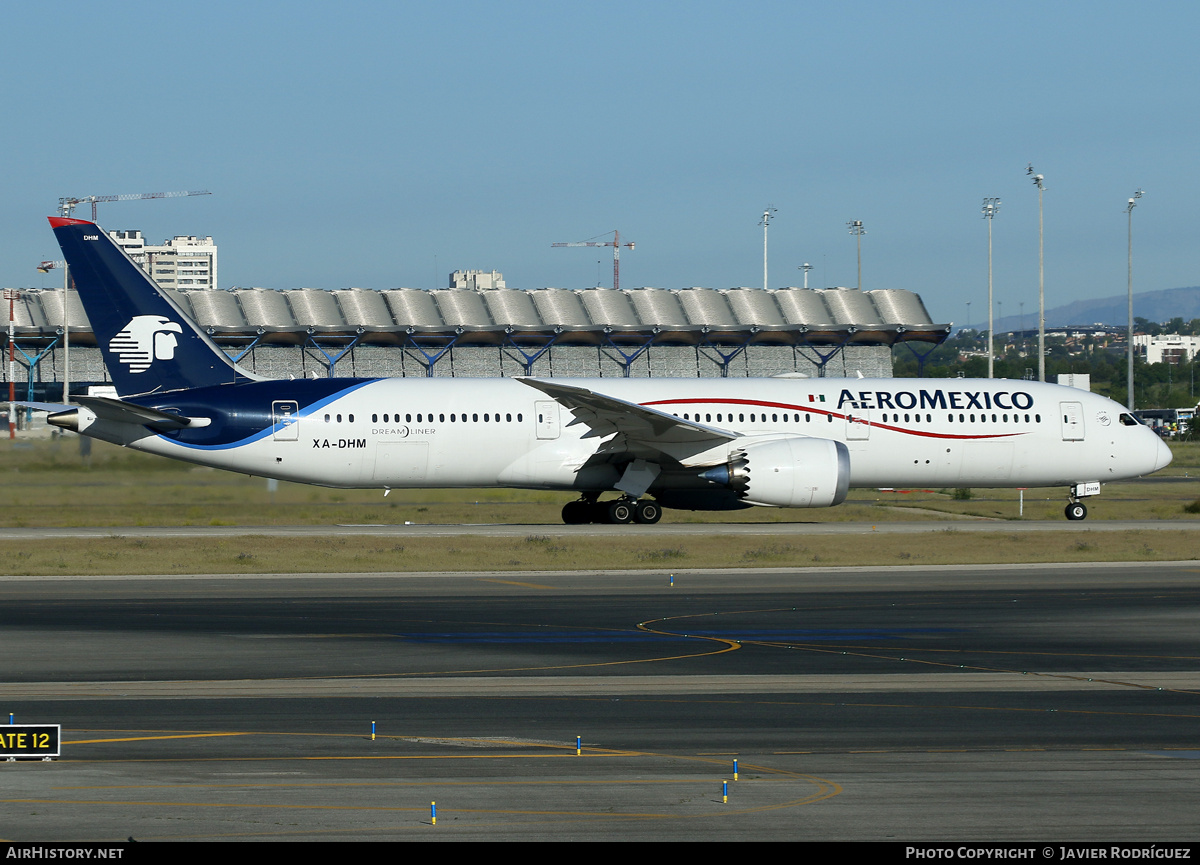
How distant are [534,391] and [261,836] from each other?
26.4 metres

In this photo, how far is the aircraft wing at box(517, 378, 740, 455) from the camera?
107 feet

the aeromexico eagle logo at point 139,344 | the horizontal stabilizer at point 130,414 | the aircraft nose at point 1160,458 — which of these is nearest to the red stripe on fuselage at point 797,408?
the aircraft nose at point 1160,458

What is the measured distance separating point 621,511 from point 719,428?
132 inches

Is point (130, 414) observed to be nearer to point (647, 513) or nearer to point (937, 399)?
point (647, 513)

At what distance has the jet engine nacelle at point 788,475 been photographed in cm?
3266

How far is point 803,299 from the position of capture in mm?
97062

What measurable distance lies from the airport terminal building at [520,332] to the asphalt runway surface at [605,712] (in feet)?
218

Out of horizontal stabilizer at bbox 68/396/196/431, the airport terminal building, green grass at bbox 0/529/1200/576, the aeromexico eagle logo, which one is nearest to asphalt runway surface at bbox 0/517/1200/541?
green grass at bbox 0/529/1200/576

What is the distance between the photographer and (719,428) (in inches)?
1371

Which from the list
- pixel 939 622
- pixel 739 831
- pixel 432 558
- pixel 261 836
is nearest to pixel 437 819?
pixel 261 836

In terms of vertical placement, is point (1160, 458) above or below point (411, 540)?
above

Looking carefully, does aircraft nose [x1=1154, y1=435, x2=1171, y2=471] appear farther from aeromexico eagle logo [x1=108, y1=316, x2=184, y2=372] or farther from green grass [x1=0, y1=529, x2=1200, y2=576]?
aeromexico eagle logo [x1=108, y1=316, x2=184, y2=372]

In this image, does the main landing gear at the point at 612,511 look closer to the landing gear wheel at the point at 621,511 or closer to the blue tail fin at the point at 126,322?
the landing gear wheel at the point at 621,511

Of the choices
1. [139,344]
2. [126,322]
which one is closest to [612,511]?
[139,344]
